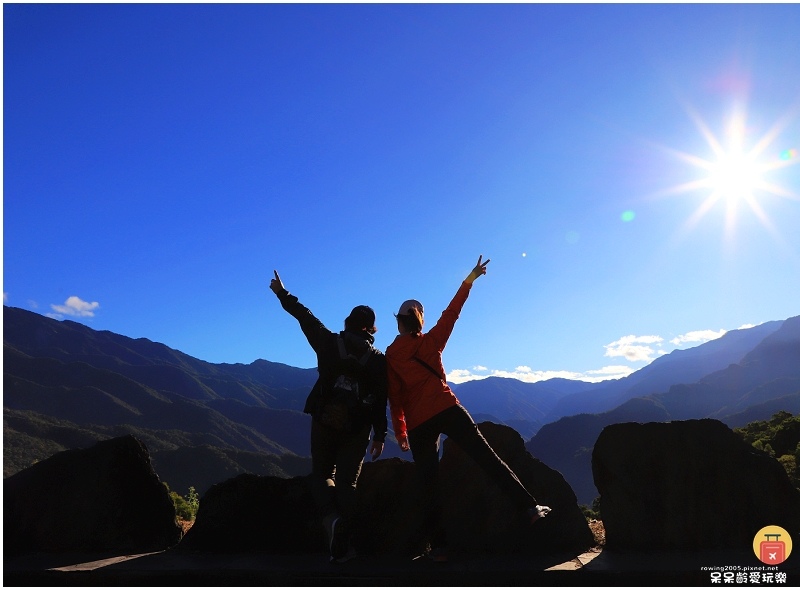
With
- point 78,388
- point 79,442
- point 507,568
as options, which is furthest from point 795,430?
point 78,388

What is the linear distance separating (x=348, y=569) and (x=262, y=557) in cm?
114

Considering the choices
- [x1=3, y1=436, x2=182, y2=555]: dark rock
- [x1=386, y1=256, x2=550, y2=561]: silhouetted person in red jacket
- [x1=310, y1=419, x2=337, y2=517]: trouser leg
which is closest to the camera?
[x1=310, y1=419, x2=337, y2=517]: trouser leg

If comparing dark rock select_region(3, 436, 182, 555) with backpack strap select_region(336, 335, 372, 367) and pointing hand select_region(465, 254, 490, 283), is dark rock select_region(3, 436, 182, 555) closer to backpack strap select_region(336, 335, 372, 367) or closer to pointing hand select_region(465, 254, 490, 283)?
backpack strap select_region(336, 335, 372, 367)

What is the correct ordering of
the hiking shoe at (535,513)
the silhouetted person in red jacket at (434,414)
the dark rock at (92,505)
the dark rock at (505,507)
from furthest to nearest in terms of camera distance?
the dark rock at (92,505) → the dark rock at (505,507) → the silhouetted person in red jacket at (434,414) → the hiking shoe at (535,513)

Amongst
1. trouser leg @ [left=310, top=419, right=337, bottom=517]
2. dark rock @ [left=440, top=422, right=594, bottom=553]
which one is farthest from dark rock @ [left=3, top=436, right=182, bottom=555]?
dark rock @ [left=440, top=422, right=594, bottom=553]

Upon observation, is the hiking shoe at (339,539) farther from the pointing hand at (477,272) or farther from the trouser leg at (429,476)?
the pointing hand at (477,272)

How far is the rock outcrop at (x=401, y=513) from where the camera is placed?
5.29 meters

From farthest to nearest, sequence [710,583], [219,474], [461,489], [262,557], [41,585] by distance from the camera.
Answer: [219,474] < [461,489] < [262,557] < [41,585] < [710,583]

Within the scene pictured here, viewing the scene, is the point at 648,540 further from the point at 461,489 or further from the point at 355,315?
the point at 355,315

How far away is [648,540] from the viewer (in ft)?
16.5

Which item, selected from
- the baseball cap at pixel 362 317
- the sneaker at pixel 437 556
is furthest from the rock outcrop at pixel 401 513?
the baseball cap at pixel 362 317

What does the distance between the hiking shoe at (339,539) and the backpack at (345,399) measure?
0.81 m

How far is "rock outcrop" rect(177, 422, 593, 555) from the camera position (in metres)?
5.29

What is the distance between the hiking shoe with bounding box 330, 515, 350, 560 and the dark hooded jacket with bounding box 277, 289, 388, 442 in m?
0.89
